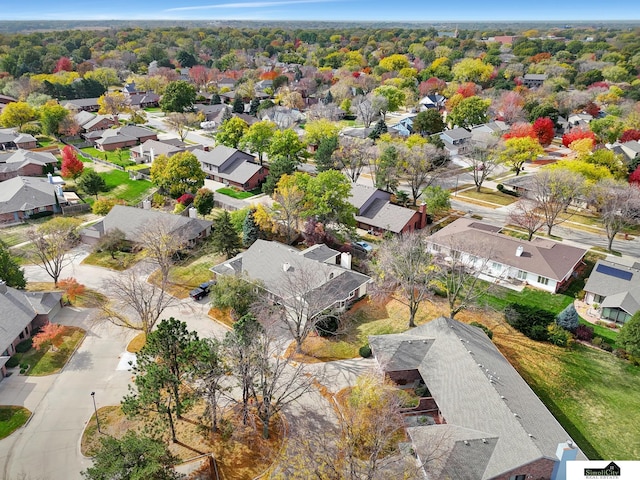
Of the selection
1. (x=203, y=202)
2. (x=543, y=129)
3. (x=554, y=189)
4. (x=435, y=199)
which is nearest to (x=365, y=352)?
(x=435, y=199)

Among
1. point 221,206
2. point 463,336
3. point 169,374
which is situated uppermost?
point 169,374

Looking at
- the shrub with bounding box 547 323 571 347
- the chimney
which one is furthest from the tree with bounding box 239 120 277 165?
the shrub with bounding box 547 323 571 347

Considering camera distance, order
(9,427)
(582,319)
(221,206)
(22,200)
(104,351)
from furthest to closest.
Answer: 1. (221,206)
2. (22,200)
3. (582,319)
4. (104,351)
5. (9,427)

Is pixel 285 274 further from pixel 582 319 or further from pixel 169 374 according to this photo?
pixel 582 319

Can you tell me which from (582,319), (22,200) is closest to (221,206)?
(22,200)

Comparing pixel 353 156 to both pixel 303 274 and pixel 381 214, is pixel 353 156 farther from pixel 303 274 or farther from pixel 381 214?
pixel 303 274

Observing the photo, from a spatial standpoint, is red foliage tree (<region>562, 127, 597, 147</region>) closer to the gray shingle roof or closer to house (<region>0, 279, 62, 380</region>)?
the gray shingle roof

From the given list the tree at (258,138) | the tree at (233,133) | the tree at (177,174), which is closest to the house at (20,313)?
the tree at (177,174)
